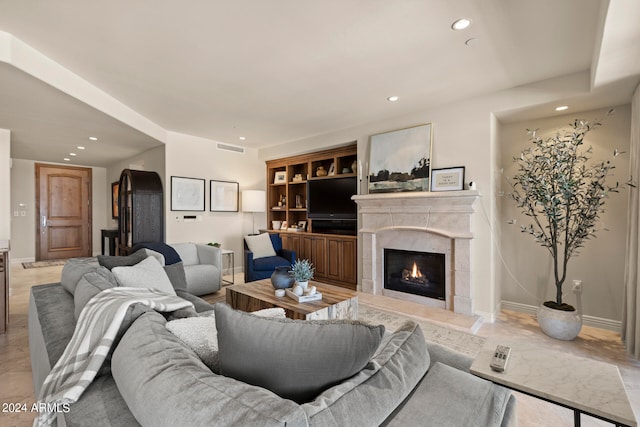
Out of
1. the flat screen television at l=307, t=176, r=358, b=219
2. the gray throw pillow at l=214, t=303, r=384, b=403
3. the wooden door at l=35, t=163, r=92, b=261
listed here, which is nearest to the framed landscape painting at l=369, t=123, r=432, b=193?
the flat screen television at l=307, t=176, r=358, b=219

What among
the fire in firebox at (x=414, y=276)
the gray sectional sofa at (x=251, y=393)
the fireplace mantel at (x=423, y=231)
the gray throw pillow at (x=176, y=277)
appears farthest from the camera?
the fire in firebox at (x=414, y=276)

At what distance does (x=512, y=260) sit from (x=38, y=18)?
4957mm

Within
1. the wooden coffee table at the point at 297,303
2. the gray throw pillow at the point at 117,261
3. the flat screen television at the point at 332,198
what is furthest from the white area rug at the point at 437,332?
the gray throw pillow at the point at 117,261

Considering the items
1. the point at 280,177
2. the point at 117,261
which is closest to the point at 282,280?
the point at 117,261

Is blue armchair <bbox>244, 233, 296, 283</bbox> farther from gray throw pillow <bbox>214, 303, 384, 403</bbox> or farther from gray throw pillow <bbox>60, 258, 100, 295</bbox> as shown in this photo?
gray throw pillow <bbox>214, 303, 384, 403</bbox>

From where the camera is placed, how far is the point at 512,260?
11.8 ft

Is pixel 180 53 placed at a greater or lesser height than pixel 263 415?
greater

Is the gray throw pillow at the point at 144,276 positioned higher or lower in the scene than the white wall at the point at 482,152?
lower

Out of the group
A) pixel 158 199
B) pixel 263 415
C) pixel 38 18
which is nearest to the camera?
pixel 263 415

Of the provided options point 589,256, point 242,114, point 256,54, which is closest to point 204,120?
point 242,114

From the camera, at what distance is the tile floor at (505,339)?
5.77ft

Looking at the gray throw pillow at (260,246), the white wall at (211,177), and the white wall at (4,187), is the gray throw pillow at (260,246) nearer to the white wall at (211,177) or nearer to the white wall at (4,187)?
the white wall at (211,177)

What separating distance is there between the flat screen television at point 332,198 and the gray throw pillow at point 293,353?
3.84 meters

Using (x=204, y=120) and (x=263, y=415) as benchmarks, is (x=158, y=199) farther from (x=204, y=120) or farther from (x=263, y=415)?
(x=263, y=415)
